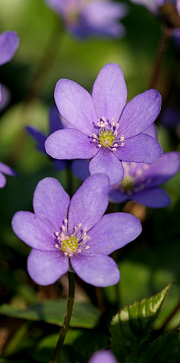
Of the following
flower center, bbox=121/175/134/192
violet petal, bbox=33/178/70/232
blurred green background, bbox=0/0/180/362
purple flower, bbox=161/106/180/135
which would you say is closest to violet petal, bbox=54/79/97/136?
violet petal, bbox=33/178/70/232

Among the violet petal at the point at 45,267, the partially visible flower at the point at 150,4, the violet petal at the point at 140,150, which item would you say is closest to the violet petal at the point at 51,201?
the violet petal at the point at 45,267

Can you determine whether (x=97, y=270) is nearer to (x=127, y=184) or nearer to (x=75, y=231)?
(x=75, y=231)

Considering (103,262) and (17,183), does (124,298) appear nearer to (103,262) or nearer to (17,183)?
(103,262)

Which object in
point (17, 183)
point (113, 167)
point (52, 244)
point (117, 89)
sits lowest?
point (17, 183)

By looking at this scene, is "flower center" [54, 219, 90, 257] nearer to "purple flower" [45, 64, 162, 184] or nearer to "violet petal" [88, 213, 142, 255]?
"violet petal" [88, 213, 142, 255]

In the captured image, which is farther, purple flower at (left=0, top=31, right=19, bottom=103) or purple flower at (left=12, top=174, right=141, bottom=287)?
purple flower at (left=0, top=31, right=19, bottom=103)

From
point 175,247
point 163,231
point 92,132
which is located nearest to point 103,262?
point 92,132
